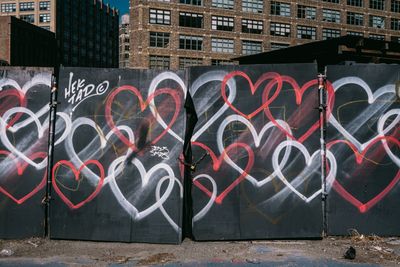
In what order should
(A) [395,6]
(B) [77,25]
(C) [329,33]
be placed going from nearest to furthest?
1. (C) [329,33]
2. (A) [395,6]
3. (B) [77,25]

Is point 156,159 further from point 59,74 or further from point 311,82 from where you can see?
point 311,82

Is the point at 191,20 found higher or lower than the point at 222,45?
higher

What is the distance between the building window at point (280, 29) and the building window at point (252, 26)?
1775 millimetres

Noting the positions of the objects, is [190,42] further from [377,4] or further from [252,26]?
[377,4]

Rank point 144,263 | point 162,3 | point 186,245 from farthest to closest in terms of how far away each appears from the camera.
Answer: point 162,3, point 186,245, point 144,263

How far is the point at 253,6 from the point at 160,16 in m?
14.3

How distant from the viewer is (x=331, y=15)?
211 feet

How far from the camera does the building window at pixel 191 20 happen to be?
5631 centimetres

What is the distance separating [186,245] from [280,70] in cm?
278

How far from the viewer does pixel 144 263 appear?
4.92 metres

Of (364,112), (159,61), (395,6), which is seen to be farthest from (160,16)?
(364,112)

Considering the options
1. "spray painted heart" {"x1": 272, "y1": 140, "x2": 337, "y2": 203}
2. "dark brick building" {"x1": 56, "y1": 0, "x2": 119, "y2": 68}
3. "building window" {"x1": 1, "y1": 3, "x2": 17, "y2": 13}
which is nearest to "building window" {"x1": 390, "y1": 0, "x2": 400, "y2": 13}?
"spray painted heart" {"x1": 272, "y1": 140, "x2": 337, "y2": 203}

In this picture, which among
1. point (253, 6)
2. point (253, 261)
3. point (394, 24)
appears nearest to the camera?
point (253, 261)

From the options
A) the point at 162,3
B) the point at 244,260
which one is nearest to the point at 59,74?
the point at 244,260
